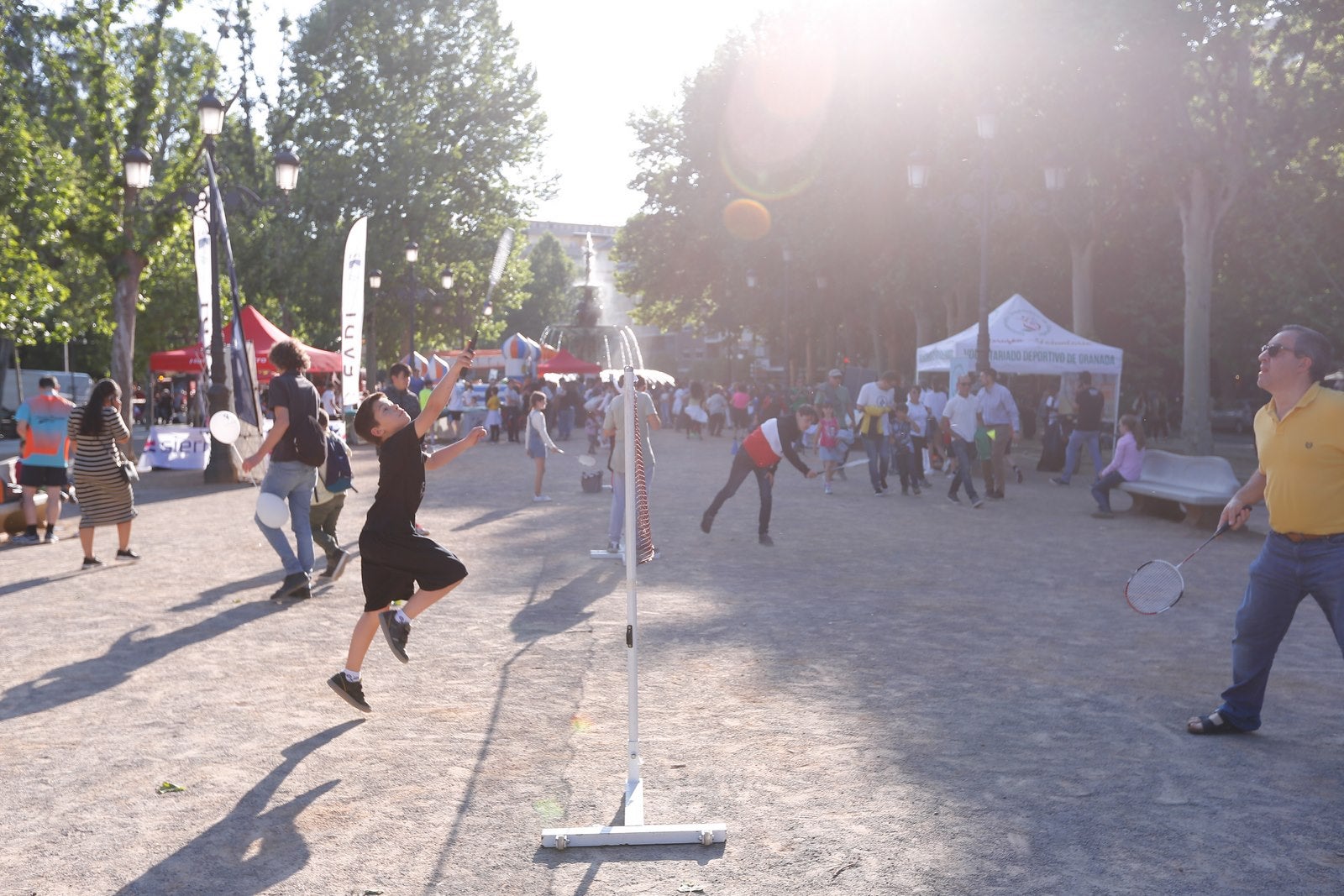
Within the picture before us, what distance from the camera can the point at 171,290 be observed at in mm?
50656

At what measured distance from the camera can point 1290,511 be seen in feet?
19.4

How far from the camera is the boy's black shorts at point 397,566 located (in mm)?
6711

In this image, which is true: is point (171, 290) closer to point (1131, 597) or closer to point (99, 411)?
point (99, 411)

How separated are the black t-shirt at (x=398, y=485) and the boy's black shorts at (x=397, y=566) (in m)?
0.06

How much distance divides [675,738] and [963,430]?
12.8 meters

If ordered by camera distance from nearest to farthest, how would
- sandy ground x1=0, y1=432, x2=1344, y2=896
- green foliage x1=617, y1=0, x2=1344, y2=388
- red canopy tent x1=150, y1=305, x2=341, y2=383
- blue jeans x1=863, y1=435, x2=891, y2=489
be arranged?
sandy ground x1=0, y1=432, x2=1344, y2=896, blue jeans x1=863, y1=435, x2=891, y2=489, green foliage x1=617, y1=0, x2=1344, y2=388, red canopy tent x1=150, y1=305, x2=341, y2=383

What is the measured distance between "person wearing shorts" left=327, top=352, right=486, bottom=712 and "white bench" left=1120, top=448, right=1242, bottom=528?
1094 cm

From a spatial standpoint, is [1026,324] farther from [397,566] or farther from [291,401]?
[397,566]

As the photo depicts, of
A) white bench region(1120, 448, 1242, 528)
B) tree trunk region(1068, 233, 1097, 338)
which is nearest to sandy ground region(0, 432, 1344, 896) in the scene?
white bench region(1120, 448, 1242, 528)

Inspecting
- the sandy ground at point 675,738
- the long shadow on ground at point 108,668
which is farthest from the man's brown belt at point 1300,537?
the long shadow on ground at point 108,668

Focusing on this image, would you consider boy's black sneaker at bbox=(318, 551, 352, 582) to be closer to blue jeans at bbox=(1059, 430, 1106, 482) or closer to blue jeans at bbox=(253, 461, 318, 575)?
blue jeans at bbox=(253, 461, 318, 575)

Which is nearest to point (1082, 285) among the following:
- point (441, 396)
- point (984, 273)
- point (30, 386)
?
point (984, 273)

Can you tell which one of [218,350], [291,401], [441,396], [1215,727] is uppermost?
[218,350]

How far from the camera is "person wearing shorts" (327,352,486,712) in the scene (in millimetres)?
6711
